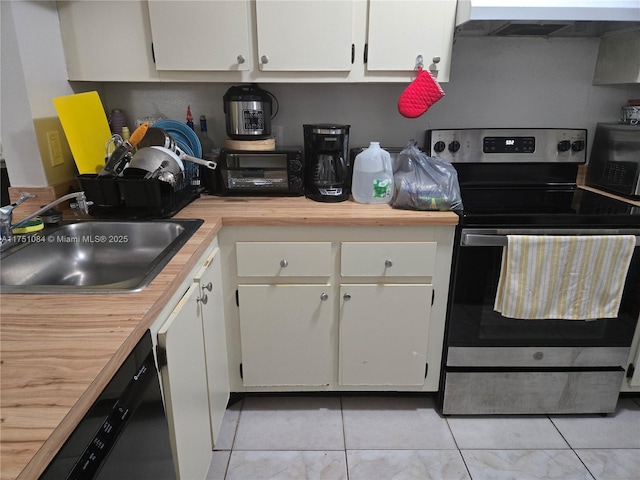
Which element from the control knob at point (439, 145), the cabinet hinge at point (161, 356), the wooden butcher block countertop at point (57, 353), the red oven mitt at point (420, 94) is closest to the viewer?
the wooden butcher block countertop at point (57, 353)

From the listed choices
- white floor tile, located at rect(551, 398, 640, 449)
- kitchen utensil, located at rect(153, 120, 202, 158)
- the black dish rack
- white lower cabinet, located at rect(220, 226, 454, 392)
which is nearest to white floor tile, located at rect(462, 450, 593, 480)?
white floor tile, located at rect(551, 398, 640, 449)

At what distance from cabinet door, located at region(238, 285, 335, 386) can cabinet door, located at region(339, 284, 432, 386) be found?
0.27 feet

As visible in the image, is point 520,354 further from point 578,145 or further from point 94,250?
point 94,250

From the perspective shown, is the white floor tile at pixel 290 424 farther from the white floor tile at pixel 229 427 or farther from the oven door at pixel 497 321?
the oven door at pixel 497 321

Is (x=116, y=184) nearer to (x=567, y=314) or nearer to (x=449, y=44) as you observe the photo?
(x=449, y=44)

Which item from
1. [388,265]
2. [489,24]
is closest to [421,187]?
[388,265]

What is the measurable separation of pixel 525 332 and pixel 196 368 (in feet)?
4.16

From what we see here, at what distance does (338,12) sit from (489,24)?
61cm

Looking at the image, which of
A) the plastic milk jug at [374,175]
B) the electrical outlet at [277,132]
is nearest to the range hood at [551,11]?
the plastic milk jug at [374,175]

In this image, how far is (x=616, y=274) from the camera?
1600 millimetres

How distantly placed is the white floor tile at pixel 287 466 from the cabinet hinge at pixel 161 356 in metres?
0.79

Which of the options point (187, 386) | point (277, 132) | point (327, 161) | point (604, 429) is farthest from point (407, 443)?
point (277, 132)

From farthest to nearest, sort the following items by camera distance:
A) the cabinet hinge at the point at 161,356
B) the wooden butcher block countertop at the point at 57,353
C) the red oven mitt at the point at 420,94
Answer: the red oven mitt at the point at 420,94 < the cabinet hinge at the point at 161,356 < the wooden butcher block countertop at the point at 57,353

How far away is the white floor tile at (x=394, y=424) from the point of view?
171 cm
